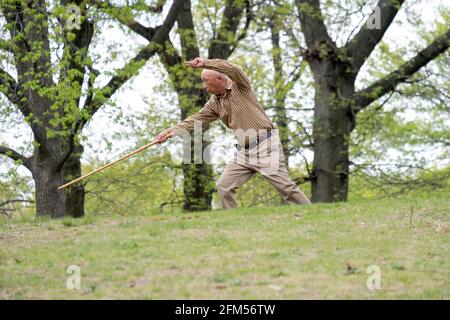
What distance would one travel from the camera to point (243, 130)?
11602mm

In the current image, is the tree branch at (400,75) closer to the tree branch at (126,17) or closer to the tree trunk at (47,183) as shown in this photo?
the tree branch at (126,17)

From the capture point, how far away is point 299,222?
1051 centimetres

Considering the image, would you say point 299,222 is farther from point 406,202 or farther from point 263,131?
point 406,202

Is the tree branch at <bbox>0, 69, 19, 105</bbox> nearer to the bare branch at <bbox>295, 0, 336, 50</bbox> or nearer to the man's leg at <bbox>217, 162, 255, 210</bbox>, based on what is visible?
the man's leg at <bbox>217, 162, 255, 210</bbox>

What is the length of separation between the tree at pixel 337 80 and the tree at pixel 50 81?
15.7 ft

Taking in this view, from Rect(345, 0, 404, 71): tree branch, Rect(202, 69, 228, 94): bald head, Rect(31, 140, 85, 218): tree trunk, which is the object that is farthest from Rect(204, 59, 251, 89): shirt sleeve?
Rect(345, 0, 404, 71): tree branch

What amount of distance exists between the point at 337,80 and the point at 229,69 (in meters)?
9.95

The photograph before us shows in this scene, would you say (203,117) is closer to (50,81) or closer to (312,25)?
(50,81)

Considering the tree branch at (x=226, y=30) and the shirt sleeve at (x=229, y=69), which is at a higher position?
the tree branch at (x=226, y=30)

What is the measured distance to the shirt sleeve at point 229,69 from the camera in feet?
35.8

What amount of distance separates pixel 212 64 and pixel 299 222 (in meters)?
2.25

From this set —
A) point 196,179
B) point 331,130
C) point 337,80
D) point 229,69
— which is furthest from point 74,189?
point 229,69

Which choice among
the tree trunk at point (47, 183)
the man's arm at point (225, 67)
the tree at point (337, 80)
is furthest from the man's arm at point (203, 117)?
the tree at point (337, 80)
